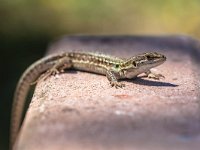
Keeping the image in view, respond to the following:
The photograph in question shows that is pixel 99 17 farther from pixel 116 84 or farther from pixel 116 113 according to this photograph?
pixel 116 113

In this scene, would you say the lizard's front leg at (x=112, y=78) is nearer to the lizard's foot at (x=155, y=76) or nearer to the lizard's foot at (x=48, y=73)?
the lizard's foot at (x=155, y=76)

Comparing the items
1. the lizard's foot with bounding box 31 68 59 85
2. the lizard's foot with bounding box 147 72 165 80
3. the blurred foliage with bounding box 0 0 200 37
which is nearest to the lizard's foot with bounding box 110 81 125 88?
the lizard's foot with bounding box 147 72 165 80

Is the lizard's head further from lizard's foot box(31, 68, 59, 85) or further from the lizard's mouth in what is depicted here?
lizard's foot box(31, 68, 59, 85)

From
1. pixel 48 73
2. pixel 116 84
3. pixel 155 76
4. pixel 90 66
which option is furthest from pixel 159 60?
pixel 48 73

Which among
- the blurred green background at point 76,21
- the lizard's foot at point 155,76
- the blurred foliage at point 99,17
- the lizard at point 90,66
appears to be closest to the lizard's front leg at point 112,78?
the lizard at point 90,66

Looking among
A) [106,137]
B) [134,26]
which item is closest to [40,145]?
[106,137]

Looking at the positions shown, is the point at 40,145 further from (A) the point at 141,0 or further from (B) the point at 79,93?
(A) the point at 141,0
